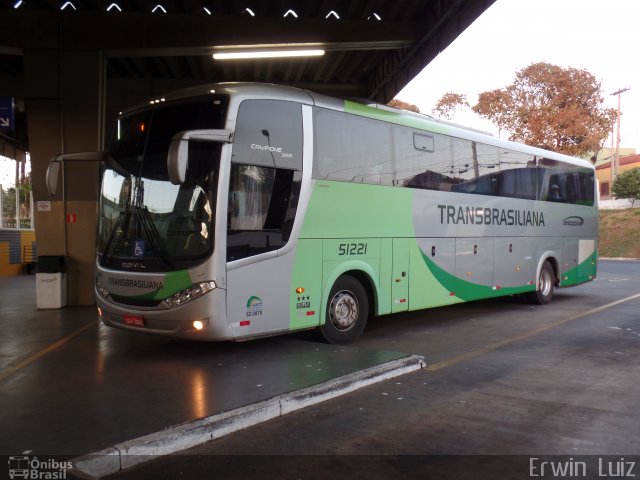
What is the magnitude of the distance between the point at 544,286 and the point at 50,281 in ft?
36.9

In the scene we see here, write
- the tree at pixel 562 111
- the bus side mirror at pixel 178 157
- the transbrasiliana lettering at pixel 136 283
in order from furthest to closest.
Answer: the tree at pixel 562 111 → the transbrasiliana lettering at pixel 136 283 → the bus side mirror at pixel 178 157

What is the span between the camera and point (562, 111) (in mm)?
37312

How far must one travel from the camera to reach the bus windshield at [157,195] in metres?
6.66

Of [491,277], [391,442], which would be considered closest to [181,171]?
[391,442]

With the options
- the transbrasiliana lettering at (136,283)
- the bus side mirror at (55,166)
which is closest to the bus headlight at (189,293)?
the transbrasiliana lettering at (136,283)

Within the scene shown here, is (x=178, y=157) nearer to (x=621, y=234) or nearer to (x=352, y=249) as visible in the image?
(x=352, y=249)

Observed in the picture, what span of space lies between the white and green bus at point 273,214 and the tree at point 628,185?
37.4 metres

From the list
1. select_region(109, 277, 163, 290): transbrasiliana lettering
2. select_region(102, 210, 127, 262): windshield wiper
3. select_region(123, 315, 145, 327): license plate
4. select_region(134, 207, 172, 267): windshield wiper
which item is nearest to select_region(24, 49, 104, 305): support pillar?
select_region(102, 210, 127, 262): windshield wiper

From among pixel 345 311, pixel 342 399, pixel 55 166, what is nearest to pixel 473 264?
pixel 345 311

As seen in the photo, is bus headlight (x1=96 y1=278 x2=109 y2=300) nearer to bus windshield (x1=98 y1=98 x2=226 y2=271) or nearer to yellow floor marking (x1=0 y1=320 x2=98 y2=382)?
bus windshield (x1=98 y1=98 x2=226 y2=271)

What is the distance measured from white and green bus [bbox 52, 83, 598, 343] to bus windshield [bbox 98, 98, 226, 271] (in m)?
0.02

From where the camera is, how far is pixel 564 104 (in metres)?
37.8

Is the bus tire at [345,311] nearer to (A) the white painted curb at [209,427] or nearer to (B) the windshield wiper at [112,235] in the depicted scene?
(A) the white painted curb at [209,427]

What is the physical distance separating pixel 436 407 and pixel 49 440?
3444 mm
